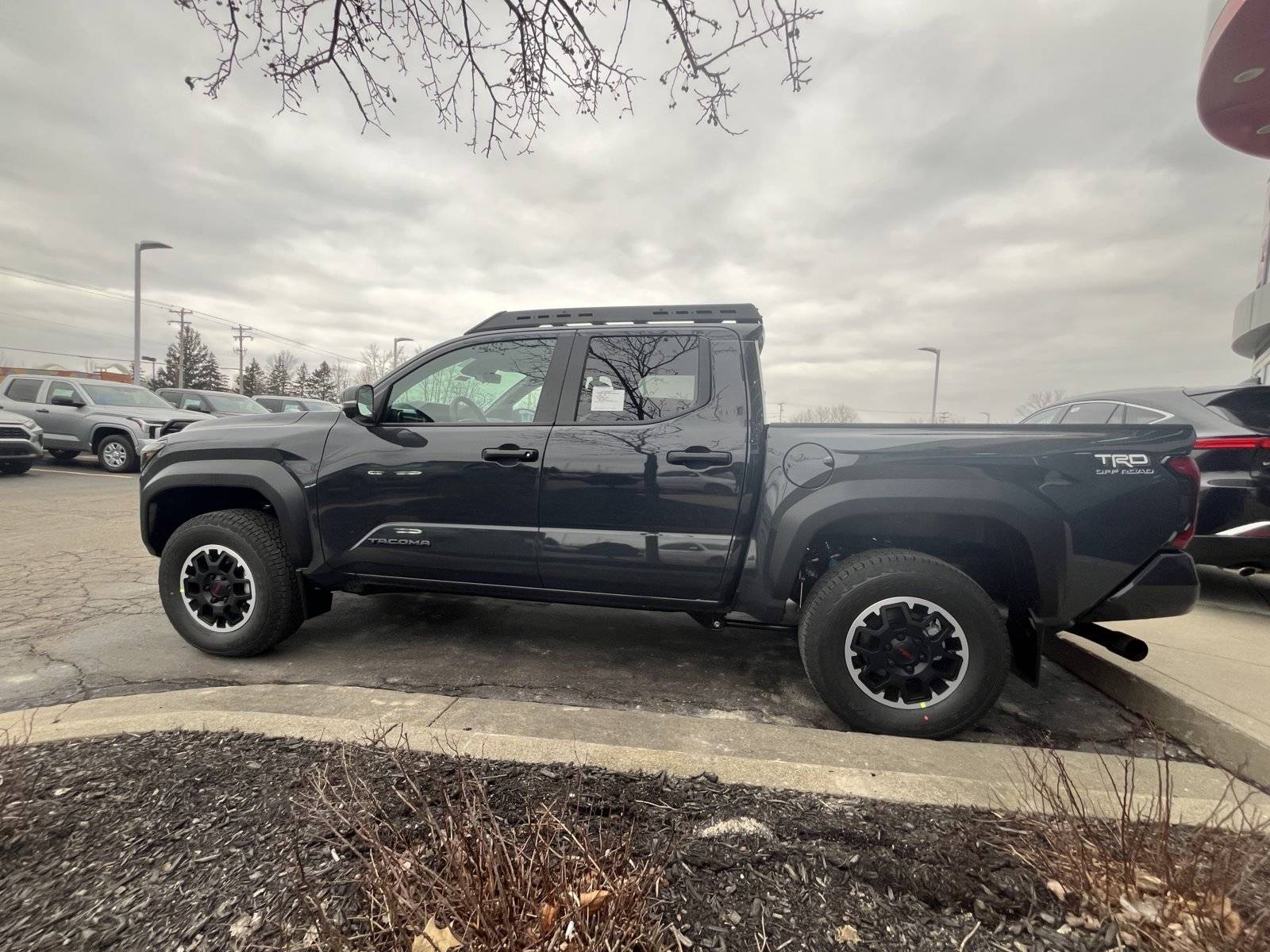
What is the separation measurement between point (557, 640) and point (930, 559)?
2261mm

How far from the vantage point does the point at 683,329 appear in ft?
10.2

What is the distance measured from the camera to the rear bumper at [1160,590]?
2453 millimetres

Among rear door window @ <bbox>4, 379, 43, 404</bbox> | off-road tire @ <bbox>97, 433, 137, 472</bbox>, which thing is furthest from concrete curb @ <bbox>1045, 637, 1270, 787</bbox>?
rear door window @ <bbox>4, 379, 43, 404</bbox>

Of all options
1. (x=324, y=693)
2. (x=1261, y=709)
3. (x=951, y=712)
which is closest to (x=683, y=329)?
(x=951, y=712)

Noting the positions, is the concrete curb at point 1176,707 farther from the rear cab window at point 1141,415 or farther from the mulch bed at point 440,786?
the rear cab window at point 1141,415

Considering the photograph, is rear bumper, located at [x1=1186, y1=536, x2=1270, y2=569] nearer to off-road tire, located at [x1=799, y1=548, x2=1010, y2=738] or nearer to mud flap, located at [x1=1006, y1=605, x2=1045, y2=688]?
mud flap, located at [x1=1006, y1=605, x2=1045, y2=688]

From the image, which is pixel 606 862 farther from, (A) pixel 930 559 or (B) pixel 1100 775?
(A) pixel 930 559

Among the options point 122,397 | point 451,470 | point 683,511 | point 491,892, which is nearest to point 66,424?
point 122,397

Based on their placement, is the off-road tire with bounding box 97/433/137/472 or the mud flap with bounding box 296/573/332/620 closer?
the mud flap with bounding box 296/573/332/620

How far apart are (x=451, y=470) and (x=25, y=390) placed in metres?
15.3

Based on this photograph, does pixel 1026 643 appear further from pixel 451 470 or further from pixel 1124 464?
pixel 451 470

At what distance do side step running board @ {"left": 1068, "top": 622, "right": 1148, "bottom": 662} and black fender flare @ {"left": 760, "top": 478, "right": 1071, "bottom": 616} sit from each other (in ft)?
0.87

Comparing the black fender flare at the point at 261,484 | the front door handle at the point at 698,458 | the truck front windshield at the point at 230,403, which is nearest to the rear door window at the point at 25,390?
the truck front windshield at the point at 230,403

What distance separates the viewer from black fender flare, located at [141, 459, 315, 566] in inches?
128
